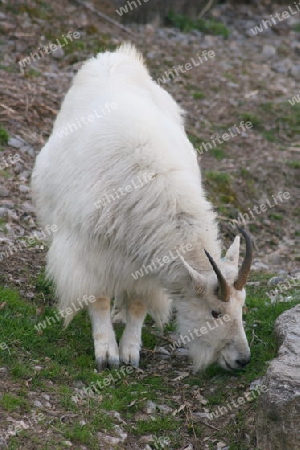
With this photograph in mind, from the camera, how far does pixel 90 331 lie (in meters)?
7.65

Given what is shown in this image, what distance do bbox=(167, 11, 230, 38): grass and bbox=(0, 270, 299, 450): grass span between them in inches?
370

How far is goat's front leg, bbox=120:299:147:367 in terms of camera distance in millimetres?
7258

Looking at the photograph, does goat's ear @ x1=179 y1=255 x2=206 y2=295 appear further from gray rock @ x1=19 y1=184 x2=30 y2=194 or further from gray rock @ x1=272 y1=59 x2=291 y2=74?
gray rock @ x1=272 y1=59 x2=291 y2=74

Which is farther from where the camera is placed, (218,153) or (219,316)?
(218,153)

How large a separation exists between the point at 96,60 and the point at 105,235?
8.87 ft

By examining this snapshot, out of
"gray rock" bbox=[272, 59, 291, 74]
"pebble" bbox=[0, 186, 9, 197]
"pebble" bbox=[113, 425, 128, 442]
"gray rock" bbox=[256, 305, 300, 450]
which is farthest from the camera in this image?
"gray rock" bbox=[272, 59, 291, 74]

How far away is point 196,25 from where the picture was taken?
53.9ft

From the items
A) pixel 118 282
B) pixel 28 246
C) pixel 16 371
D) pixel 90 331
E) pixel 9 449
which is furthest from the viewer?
pixel 28 246

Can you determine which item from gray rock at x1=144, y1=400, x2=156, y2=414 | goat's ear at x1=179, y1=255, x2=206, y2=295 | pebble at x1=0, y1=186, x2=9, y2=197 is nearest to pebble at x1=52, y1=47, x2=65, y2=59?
pebble at x1=0, y1=186, x2=9, y2=197

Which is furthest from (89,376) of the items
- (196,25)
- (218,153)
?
(196,25)

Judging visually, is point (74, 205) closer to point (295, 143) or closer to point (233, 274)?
point (233, 274)

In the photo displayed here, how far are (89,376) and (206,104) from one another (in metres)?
7.71

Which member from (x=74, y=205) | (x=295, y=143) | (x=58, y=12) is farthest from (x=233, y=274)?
(x=58, y=12)

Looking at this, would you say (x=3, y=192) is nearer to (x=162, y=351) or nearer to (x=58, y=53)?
(x=162, y=351)
